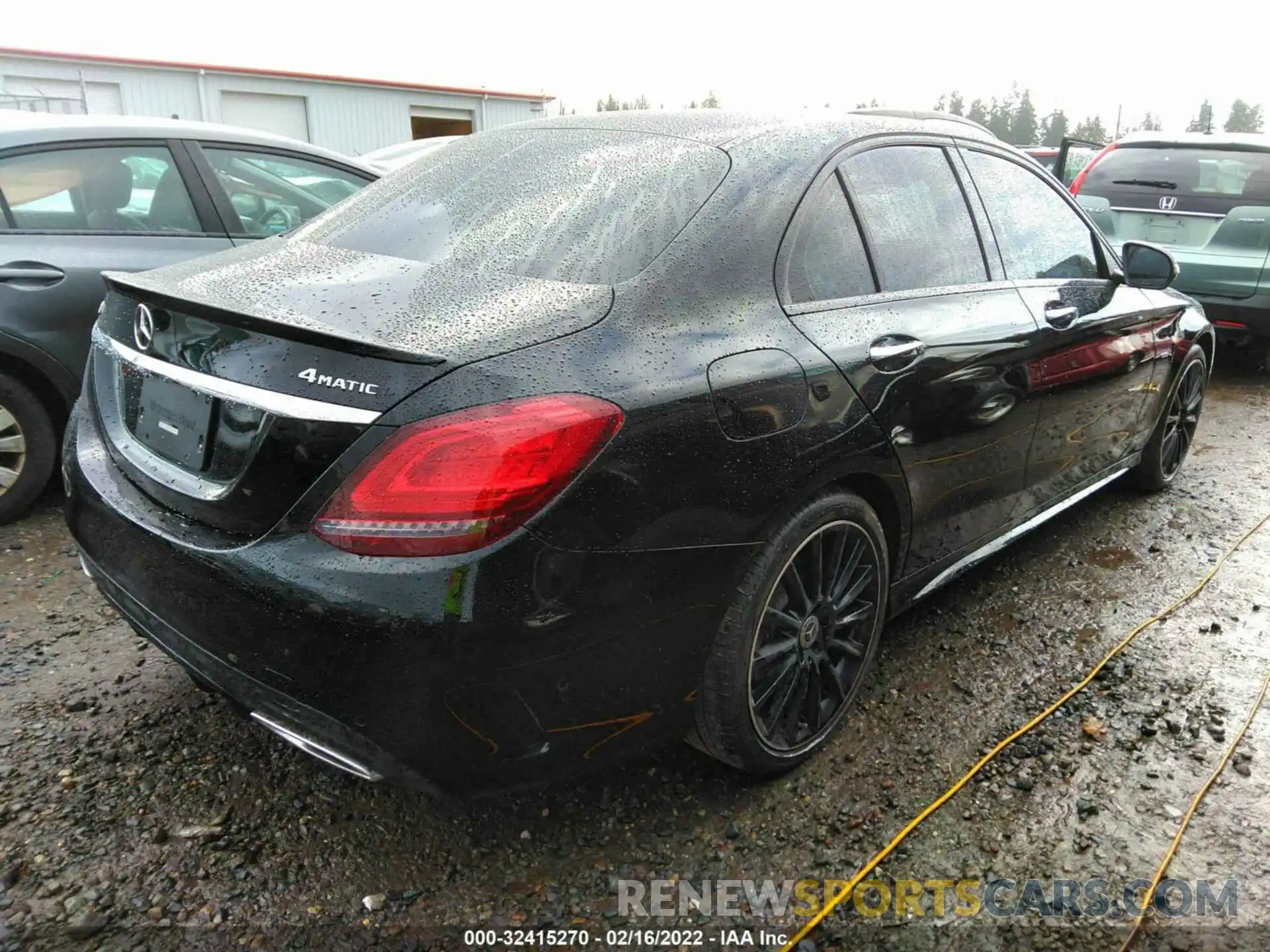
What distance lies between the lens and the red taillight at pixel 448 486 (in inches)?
62.9

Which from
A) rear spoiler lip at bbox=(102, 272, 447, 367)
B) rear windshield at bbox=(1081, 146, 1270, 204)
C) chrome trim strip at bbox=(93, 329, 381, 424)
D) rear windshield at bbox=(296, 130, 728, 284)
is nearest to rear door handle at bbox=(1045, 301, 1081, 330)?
rear windshield at bbox=(296, 130, 728, 284)

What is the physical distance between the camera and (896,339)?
93.1 inches

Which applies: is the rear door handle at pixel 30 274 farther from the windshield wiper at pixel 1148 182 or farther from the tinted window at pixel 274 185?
the windshield wiper at pixel 1148 182

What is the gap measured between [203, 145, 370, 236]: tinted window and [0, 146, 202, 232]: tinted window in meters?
0.22

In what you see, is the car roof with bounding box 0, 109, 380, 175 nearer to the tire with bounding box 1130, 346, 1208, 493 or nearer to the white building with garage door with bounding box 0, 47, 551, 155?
the tire with bounding box 1130, 346, 1208, 493

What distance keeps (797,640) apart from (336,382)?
4.03 feet

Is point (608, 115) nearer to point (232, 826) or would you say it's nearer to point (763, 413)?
point (763, 413)

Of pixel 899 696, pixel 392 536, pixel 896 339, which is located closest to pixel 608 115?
pixel 896 339

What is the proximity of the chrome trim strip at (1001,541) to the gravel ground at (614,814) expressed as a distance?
0.92 feet

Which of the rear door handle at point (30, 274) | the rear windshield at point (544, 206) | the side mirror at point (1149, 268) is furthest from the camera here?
the side mirror at point (1149, 268)

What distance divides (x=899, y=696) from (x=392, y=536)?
1.73 metres

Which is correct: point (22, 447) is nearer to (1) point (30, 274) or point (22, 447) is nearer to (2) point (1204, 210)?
(1) point (30, 274)

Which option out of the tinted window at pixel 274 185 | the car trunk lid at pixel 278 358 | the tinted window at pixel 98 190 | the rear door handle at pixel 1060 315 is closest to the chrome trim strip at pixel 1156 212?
the rear door handle at pixel 1060 315

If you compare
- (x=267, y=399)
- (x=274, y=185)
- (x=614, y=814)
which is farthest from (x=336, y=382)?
(x=274, y=185)
